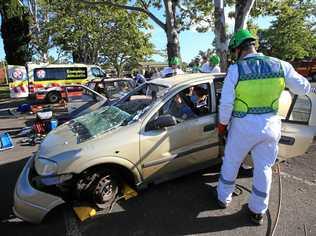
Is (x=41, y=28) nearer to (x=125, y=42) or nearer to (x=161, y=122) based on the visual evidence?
(x=125, y=42)

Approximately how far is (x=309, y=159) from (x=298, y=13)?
104 ft

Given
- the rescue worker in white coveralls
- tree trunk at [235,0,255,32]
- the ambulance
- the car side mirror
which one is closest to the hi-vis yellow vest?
the rescue worker in white coveralls

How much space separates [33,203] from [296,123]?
3.52 m

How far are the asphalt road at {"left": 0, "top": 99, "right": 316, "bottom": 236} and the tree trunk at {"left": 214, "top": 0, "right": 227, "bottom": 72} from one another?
5734 mm

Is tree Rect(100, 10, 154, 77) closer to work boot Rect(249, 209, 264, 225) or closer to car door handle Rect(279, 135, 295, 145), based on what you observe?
car door handle Rect(279, 135, 295, 145)

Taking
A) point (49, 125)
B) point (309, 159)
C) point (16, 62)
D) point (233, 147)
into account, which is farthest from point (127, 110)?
point (16, 62)

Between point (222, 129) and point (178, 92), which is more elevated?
point (178, 92)

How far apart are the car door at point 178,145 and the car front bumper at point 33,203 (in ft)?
3.85

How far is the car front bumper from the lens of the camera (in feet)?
11.6

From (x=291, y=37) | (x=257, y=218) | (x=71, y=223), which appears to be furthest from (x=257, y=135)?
(x=291, y=37)

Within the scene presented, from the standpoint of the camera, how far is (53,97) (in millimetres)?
18078

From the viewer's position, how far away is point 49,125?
8.52 metres

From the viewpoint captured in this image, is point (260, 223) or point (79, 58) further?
point (79, 58)

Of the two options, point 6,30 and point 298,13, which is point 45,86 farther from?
point 298,13
